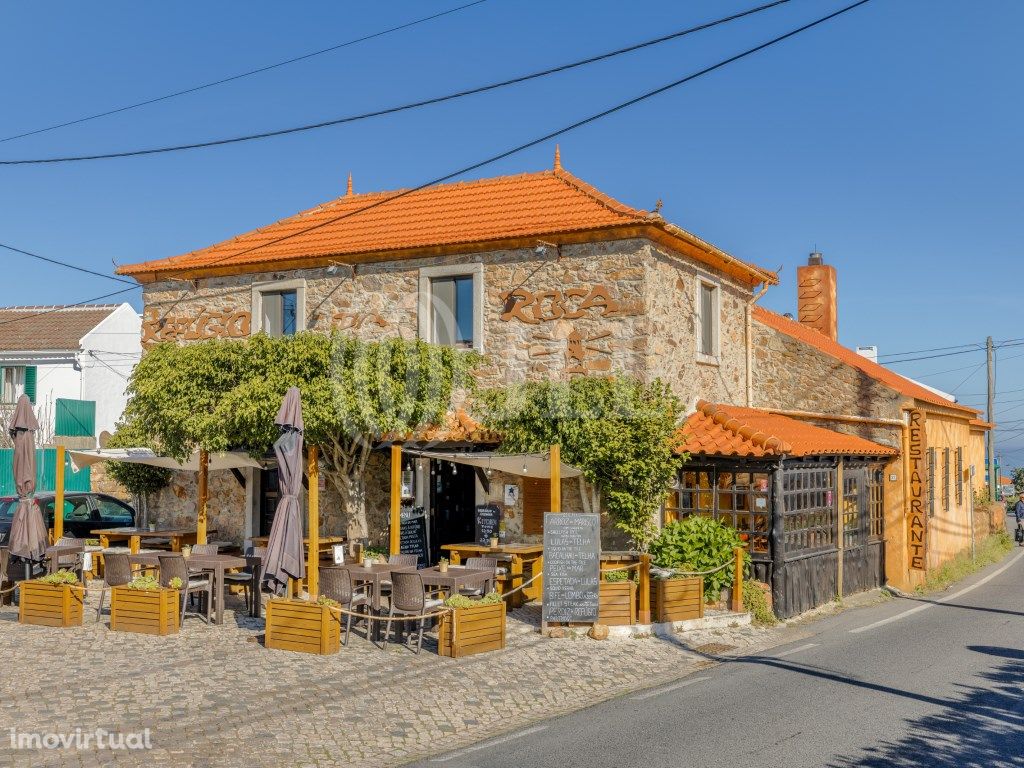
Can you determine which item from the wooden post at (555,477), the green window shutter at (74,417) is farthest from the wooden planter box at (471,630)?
the green window shutter at (74,417)

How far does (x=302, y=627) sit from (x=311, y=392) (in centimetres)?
445

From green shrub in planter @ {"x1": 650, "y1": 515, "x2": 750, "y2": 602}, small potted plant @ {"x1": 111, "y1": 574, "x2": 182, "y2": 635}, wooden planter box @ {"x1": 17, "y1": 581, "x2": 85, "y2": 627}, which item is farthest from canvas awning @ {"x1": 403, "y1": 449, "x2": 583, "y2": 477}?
wooden planter box @ {"x1": 17, "y1": 581, "x2": 85, "y2": 627}

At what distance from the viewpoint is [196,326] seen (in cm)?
1956

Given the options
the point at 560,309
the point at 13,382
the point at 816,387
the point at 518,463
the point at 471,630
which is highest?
the point at 560,309

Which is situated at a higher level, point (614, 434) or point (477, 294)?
point (477, 294)

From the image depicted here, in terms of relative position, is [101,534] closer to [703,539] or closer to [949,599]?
[703,539]

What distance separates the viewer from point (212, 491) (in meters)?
19.2

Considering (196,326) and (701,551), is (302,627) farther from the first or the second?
(196,326)

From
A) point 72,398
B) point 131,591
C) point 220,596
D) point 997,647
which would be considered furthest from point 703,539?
point 72,398

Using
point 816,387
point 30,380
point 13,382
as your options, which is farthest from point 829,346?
point 13,382

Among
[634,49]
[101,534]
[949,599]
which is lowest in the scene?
[949,599]

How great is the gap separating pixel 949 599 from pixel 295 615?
12.2 m

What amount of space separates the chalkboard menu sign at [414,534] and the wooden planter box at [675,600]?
16.9 ft

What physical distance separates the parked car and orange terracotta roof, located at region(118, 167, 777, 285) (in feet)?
16.0
